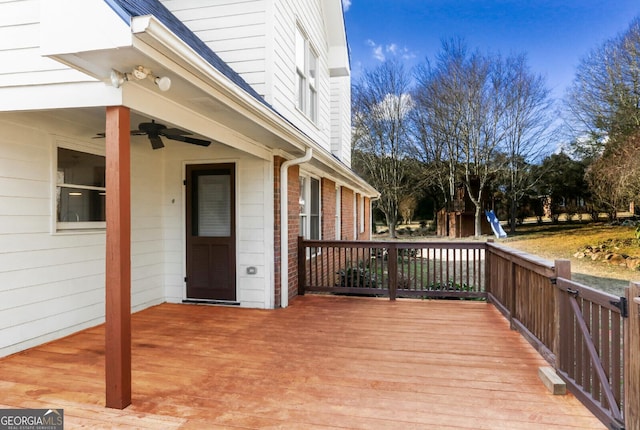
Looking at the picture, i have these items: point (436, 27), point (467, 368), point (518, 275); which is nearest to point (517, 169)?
point (436, 27)

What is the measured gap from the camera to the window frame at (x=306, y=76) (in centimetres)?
661

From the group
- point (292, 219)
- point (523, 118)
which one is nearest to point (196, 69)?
point (292, 219)

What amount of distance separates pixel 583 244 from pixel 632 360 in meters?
15.1

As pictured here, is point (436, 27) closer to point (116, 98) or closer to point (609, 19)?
point (609, 19)

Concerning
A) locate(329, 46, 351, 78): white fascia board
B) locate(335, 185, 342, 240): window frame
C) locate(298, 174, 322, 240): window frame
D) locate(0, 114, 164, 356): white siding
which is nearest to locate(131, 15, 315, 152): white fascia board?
locate(0, 114, 164, 356): white siding

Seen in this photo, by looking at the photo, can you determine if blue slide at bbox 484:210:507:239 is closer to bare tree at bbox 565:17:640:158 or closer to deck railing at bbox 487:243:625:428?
bare tree at bbox 565:17:640:158

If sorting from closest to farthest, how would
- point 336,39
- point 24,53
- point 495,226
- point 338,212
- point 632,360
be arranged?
1. point 632,360
2. point 24,53
3. point 336,39
4. point 338,212
5. point 495,226

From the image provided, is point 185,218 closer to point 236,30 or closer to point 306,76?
point 236,30

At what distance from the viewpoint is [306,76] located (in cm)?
693

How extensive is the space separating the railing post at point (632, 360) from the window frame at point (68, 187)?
15.5 ft

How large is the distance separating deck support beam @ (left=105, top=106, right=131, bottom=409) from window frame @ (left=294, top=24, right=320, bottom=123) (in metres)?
4.12

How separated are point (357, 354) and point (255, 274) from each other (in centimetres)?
211

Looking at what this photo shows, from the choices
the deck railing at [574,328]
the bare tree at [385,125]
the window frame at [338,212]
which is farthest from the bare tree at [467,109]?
the deck railing at [574,328]

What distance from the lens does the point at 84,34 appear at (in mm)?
2121
